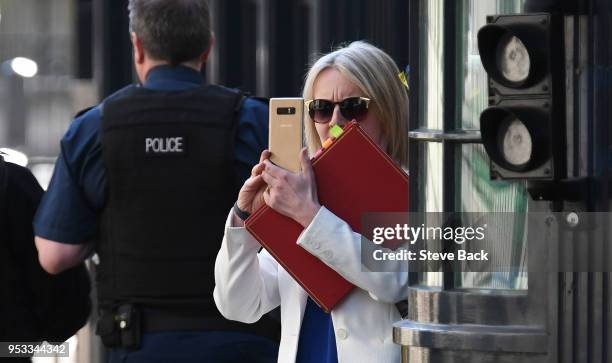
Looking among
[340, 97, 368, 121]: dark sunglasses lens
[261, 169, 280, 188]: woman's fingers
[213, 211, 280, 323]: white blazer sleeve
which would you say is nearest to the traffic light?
[340, 97, 368, 121]: dark sunglasses lens

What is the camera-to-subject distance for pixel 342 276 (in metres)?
4.81

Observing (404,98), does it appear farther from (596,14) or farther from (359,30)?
(359,30)

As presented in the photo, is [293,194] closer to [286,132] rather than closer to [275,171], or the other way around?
[275,171]

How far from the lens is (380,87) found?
5.08m

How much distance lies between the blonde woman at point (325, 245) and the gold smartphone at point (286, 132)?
5cm

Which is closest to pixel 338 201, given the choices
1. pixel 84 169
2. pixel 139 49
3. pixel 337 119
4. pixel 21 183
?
pixel 337 119

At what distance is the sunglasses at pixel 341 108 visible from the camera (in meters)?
5.03

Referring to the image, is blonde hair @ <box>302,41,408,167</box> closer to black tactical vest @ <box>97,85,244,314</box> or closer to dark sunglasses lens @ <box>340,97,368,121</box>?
dark sunglasses lens @ <box>340,97,368,121</box>

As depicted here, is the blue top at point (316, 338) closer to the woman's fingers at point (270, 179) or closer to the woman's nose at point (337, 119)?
the woman's fingers at point (270, 179)

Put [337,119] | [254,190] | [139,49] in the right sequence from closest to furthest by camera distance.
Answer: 1. [254,190]
2. [337,119]
3. [139,49]

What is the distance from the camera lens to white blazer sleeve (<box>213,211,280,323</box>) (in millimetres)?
4938

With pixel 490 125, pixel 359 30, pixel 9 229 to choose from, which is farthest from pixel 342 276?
pixel 359 30

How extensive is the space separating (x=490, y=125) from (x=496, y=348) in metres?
0.57

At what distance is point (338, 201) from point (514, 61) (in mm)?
617
